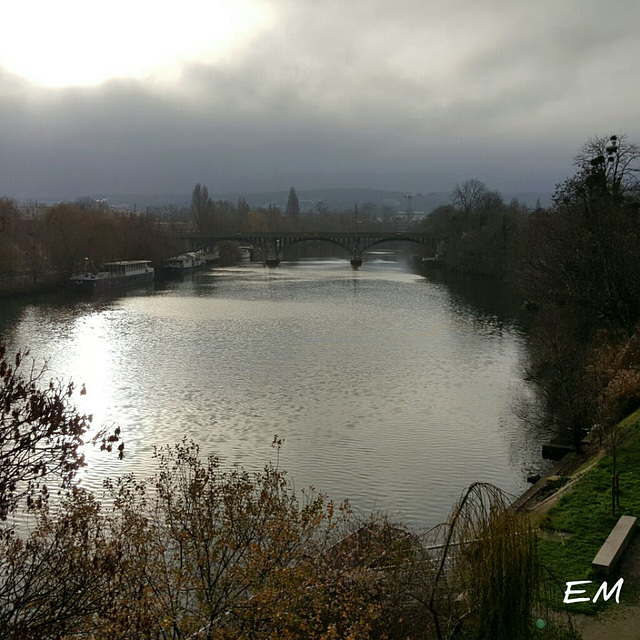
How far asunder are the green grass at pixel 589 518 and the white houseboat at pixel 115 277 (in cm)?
4985

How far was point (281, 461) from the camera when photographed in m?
17.5

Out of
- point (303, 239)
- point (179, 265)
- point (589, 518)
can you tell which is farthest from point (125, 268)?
point (589, 518)

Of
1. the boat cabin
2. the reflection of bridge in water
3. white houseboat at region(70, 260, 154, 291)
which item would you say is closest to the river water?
white houseboat at region(70, 260, 154, 291)

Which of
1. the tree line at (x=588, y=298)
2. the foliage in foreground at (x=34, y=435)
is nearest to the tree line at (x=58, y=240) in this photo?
the tree line at (x=588, y=298)

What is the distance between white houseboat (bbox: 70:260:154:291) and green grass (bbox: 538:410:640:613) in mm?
49845

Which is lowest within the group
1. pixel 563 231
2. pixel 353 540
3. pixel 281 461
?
pixel 281 461

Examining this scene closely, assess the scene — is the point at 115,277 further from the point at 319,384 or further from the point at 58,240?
Answer: the point at 319,384

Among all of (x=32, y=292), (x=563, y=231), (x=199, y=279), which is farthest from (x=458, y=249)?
(x=563, y=231)

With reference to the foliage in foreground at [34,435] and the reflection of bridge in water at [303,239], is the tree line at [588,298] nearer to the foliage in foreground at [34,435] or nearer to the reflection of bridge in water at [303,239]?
the foliage in foreground at [34,435]

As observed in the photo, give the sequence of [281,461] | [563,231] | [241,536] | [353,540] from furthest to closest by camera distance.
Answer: [563,231]
[281,461]
[353,540]
[241,536]

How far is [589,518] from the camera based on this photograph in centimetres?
1109

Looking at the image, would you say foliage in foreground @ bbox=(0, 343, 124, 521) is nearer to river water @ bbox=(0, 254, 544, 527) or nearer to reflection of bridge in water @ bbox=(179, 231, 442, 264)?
river water @ bbox=(0, 254, 544, 527)

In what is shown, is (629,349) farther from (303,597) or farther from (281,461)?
(303,597)

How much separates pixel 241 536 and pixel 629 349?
43.1ft
